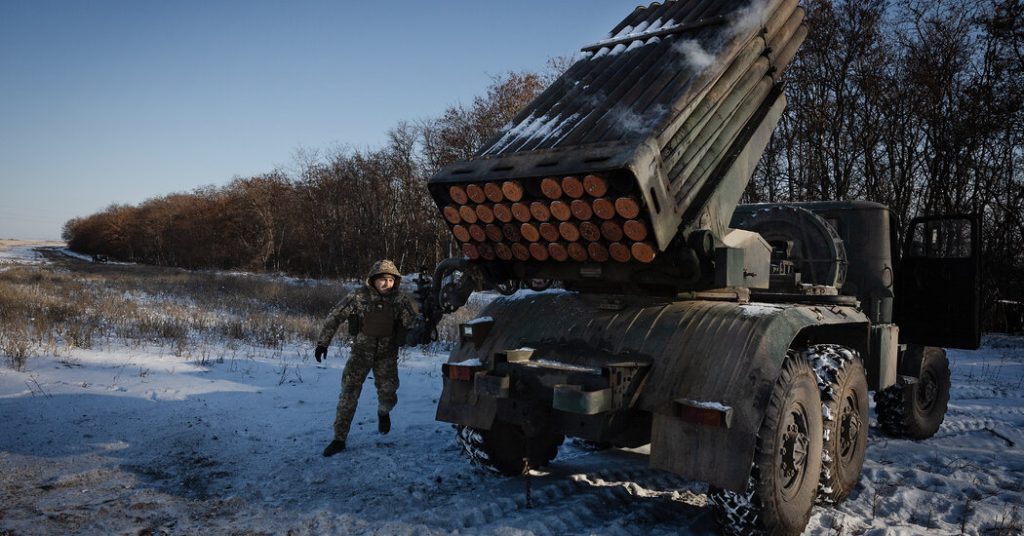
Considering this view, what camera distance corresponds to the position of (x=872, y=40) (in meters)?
18.4

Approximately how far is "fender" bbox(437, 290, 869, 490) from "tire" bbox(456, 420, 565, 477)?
0.44 metres

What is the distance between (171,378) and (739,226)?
21.4 feet

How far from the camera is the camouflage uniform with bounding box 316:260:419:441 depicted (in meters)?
5.75

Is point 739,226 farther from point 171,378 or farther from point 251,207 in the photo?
point 251,207

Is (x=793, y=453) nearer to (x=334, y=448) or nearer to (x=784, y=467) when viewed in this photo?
(x=784, y=467)

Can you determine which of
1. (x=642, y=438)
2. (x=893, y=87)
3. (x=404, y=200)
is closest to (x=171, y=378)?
(x=642, y=438)

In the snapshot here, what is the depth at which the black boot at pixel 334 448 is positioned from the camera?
5316mm

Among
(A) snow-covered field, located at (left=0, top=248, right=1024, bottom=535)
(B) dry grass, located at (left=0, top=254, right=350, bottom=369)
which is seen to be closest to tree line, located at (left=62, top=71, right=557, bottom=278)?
(B) dry grass, located at (left=0, top=254, right=350, bottom=369)

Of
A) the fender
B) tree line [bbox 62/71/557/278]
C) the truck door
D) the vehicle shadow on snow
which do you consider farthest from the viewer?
tree line [bbox 62/71/557/278]

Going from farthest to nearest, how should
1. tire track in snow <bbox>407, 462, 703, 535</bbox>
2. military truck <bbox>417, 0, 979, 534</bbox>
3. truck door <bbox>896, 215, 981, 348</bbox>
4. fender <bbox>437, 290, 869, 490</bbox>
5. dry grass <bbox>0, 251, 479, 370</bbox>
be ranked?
1. dry grass <bbox>0, 251, 479, 370</bbox>
2. truck door <bbox>896, 215, 981, 348</bbox>
3. tire track in snow <bbox>407, 462, 703, 535</bbox>
4. military truck <bbox>417, 0, 979, 534</bbox>
5. fender <bbox>437, 290, 869, 490</bbox>

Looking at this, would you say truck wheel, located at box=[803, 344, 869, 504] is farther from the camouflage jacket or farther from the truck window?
the camouflage jacket

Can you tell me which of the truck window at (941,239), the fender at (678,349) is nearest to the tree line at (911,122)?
the truck window at (941,239)

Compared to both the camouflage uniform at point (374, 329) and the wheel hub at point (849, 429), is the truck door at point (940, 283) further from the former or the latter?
the camouflage uniform at point (374, 329)

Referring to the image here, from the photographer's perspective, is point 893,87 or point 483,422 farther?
point 893,87
